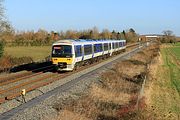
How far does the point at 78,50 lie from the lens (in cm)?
3027

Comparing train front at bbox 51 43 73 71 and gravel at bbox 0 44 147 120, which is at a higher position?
train front at bbox 51 43 73 71

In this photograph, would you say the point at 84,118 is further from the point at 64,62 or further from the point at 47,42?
the point at 47,42

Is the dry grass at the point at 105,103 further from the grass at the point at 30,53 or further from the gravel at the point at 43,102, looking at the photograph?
the grass at the point at 30,53

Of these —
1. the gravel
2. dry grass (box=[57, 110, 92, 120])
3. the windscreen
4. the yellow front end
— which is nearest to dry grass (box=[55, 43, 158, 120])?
dry grass (box=[57, 110, 92, 120])

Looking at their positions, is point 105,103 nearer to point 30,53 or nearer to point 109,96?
point 109,96

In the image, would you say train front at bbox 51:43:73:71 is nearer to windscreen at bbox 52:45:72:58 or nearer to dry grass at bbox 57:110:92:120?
windscreen at bbox 52:45:72:58

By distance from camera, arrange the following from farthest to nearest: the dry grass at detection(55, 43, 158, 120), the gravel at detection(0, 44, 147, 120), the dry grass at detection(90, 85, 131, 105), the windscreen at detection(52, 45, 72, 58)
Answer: the windscreen at detection(52, 45, 72, 58), the dry grass at detection(90, 85, 131, 105), the gravel at detection(0, 44, 147, 120), the dry grass at detection(55, 43, 158, 120)

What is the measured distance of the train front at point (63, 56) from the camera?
2822 cm

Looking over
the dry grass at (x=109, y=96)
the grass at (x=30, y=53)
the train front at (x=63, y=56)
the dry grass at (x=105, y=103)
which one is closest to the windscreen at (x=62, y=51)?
the train front at (x=63, y=56)

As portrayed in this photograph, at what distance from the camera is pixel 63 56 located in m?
28.2

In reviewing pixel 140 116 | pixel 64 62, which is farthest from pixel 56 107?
pixel 64 62

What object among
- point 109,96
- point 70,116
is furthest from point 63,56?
point 70,116

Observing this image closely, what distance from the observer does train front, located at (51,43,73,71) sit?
1111 inches

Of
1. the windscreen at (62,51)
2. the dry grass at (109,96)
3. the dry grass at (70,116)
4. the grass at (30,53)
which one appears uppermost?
the windscreen at (62,51)
